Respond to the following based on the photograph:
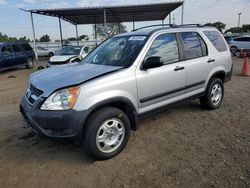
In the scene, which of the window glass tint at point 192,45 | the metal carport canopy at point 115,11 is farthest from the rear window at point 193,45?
the metal carport canopy at point 115,11

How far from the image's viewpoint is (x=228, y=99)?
645cm

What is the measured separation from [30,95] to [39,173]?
3.84 ft

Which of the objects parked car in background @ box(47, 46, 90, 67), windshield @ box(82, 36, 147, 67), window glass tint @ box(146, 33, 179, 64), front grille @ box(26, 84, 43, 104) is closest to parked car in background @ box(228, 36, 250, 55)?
parked car in background @ box(47, 46, 90, 67)

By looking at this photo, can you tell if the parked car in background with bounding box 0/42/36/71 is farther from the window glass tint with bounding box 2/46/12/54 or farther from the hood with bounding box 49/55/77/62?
the hood with bounding box 49/55/77/62

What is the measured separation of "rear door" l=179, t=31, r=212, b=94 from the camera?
457 cm

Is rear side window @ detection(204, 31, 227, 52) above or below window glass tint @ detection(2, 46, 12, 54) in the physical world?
above

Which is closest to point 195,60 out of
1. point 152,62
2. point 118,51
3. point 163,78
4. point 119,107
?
point 163,78

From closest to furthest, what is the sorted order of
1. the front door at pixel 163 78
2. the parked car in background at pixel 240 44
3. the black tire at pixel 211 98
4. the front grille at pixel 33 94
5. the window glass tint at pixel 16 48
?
the front grille at pixel 33 94 < the front door at pixel 163 78 < the black tire at pixel 211 98 < the window glass tint at pixel 16 48 < the parked car in background at pixel 240 44

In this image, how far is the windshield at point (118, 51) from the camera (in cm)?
387

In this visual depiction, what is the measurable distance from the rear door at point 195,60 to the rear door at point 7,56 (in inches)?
501

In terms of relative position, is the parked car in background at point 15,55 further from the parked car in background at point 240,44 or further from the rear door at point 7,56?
the parked car in background at point 240,44

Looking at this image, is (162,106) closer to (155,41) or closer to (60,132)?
(155,41)

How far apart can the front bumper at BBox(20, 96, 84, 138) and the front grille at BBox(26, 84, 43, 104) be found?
179 mm

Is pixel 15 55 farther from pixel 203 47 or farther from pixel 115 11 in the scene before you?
pixel 203 47
